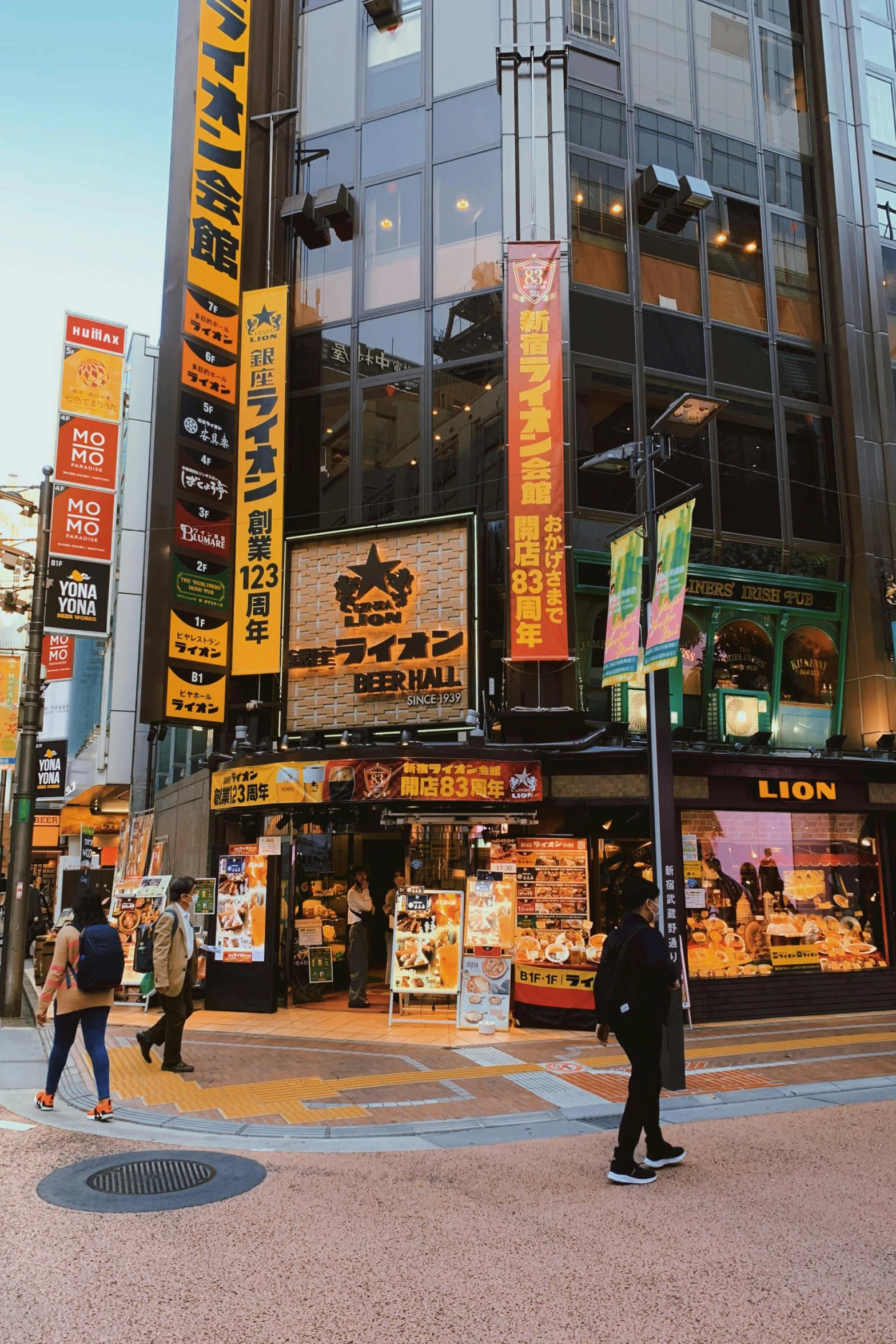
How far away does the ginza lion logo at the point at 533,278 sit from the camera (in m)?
16.5

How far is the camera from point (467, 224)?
59.8 feet

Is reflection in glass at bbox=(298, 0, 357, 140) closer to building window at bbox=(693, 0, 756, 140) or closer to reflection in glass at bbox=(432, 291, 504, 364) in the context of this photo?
reflection in glass at bbox=(432, 291, 504, 364)

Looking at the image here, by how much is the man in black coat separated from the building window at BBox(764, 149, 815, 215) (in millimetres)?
17085

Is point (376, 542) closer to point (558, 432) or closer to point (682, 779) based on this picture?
point (558, 432)

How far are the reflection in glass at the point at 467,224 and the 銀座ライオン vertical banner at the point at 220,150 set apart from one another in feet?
12.4

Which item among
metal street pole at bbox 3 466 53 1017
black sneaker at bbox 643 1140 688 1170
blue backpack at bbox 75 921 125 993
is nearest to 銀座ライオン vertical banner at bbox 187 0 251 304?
metal street pole at bbox 3 466 53 1017

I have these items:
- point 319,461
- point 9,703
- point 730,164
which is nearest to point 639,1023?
point 319,461

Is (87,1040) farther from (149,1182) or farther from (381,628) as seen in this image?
(381,628)

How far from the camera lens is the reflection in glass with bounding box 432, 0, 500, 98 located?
741 inches

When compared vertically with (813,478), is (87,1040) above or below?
below

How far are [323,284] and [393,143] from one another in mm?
3014

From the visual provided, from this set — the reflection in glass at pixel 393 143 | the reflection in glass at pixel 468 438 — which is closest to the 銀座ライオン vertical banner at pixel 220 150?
the reflection in glass at pixel 393 143

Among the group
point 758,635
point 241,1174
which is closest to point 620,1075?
point 241,1174

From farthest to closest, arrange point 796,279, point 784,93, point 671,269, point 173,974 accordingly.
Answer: point 784,93 → point 796,279 → point 671,269 → point 173,974
